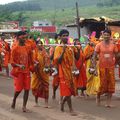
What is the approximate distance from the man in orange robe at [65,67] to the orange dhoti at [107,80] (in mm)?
1219

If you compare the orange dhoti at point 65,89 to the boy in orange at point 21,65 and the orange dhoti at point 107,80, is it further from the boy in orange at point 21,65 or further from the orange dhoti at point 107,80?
the orange dhoti at point 107,80

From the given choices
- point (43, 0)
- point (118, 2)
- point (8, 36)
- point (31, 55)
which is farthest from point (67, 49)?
point (43, 0)

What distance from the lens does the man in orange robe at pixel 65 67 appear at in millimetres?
9484

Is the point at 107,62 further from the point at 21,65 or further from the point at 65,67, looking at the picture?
the point at 21,65

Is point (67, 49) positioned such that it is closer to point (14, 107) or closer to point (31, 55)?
point (31, 55)

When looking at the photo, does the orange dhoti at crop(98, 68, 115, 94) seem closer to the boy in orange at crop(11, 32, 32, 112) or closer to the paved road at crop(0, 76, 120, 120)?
the paved road at crop(0, 76, 120, 120)

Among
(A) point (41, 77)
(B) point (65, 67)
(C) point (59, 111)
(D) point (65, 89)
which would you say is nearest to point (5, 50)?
(A) point (41, 77)

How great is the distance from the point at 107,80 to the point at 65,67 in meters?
1.49

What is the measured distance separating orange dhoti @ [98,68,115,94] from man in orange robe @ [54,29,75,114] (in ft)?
4.00

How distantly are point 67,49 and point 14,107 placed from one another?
189 centimetres

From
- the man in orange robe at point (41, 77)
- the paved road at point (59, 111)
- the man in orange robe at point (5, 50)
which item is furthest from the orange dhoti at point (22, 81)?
the man in orange robe at point (5, 50)

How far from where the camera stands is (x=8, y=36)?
25.4 metres

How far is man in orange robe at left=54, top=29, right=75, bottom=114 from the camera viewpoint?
31.1 ft

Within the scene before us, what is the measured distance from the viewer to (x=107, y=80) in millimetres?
10602
